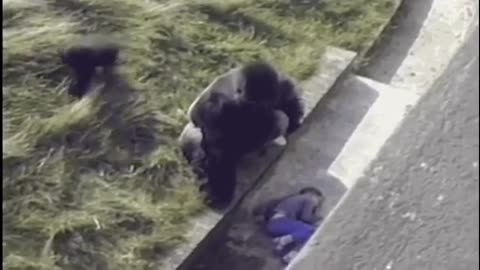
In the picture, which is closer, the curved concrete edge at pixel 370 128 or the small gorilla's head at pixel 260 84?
the small gorilla's head at pixel 260 84

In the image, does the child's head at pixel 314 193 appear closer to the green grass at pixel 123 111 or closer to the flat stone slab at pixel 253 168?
the flat stone slab at pixel 253 168

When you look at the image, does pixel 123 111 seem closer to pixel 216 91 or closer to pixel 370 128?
pixel 216 91

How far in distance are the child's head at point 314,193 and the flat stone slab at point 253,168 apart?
17 cm

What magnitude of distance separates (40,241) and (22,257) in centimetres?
12

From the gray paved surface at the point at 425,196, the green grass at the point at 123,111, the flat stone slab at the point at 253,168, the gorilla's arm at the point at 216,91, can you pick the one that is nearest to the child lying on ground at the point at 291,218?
the flat stone slab at the point at 253,168

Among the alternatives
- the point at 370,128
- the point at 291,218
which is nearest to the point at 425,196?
the point at 291,218

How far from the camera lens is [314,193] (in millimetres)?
4621

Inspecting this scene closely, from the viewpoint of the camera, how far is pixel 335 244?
208 cm

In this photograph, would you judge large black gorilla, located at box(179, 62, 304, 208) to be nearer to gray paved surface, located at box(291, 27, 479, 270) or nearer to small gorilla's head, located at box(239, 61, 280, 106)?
small gorilla's head, located at box(239, 61, 280, 106)

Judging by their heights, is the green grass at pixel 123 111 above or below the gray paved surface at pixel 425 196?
below

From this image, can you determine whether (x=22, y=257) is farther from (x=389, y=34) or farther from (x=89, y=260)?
(x=389, y=34)

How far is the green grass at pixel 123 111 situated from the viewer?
427 cm

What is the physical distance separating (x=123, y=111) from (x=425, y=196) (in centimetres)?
301

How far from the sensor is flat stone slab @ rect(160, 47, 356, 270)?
13.9 ft
